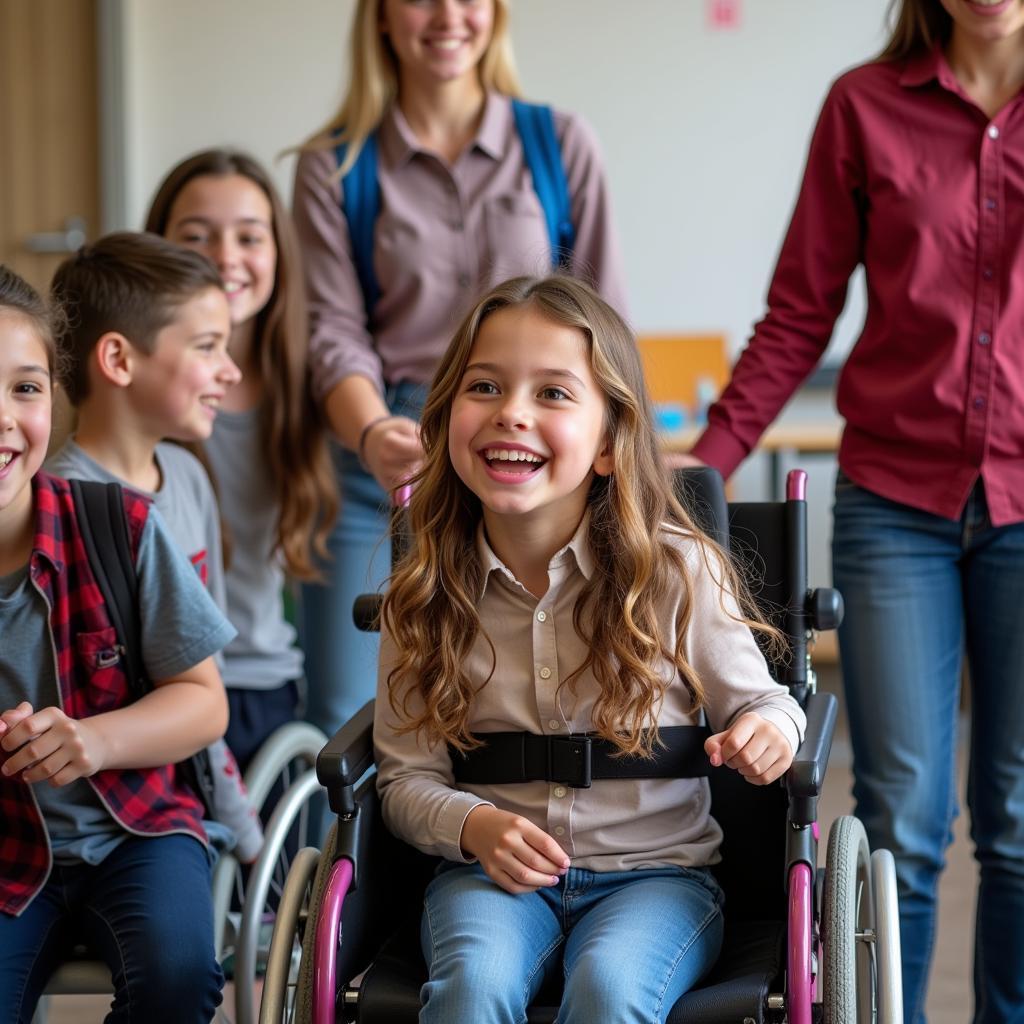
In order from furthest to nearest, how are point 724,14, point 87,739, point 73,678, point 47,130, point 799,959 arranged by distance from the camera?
1. point 47,130
2. point 724,14
3. point 73,678
4. point 87,739
5. point 799,959

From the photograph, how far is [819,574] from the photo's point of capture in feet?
16.1

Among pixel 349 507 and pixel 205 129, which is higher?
pixel 205 129

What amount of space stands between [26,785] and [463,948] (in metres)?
0.55

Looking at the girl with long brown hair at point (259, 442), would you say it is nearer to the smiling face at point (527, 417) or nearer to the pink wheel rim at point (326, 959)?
the smiling face at point (527, 417)

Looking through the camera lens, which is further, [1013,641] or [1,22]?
[1,22]

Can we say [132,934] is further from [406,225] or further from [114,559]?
[406,225]

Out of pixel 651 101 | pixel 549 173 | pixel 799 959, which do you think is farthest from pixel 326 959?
pixel 651 101

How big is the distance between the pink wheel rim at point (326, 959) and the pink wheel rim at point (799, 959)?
0.43 m

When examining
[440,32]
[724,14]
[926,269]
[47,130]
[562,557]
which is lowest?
[562,557]

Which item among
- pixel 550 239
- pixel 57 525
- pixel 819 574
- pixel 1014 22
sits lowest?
pixel 819 574

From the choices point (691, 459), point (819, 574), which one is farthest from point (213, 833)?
point (819, 574)

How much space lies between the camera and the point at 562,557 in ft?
5.43

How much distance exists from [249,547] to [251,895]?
67 centimetres

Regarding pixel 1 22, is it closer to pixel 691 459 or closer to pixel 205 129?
pixel 205 129
